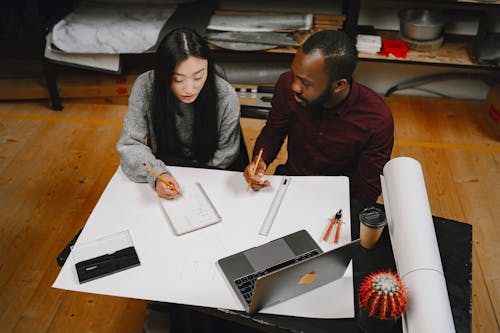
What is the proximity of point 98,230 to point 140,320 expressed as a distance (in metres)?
0.70

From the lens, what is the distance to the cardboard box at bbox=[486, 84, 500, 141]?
3.10 m

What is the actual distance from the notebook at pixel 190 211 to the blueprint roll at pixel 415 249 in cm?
54

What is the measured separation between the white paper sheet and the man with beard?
0.28 feet

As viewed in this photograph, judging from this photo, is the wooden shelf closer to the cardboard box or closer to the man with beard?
the cardboard box

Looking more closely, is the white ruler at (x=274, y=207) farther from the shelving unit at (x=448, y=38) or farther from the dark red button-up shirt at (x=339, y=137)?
the shelving unit at (x=448, y=38)

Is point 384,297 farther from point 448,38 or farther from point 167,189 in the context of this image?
→ point 448,38

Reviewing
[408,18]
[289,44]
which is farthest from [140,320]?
[408,18]

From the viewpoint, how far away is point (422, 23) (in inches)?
118

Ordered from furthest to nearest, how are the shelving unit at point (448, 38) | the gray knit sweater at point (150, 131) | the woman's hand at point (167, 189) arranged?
1. the shelving unit at point (448, 38)
2. the gray knit sweater at point (150, 131)
3. the woman's hand at point (167, 189)

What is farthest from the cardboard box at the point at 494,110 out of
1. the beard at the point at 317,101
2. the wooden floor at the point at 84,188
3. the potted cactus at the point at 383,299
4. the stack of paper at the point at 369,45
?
the potted cactus at the point at 383,299

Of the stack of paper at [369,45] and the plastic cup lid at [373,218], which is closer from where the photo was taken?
the plastic cup lid at [373,218]

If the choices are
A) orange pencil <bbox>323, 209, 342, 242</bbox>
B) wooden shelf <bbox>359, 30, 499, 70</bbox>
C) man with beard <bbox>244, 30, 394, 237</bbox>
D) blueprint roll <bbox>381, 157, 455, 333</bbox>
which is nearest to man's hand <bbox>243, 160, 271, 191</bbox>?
man with beard <bbox>244, 30, 394, 237</bbox>

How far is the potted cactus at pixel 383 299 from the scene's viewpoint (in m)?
1.12

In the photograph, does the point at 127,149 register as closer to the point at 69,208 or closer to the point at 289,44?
the point at 69,208
